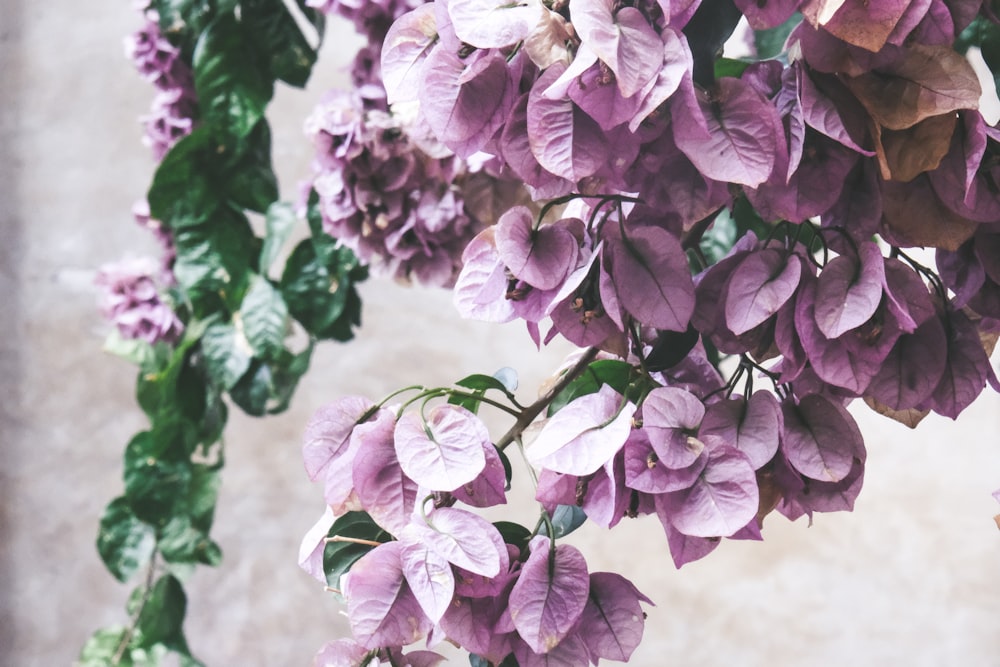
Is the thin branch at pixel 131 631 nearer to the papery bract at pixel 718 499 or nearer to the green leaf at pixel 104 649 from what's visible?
the green leaf at pixel 104 649

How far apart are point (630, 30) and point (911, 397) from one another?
5.6 inches

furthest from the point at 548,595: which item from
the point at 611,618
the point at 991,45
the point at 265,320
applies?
the point at 265,320

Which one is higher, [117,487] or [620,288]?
[620,288]

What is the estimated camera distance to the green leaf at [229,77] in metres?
0.78

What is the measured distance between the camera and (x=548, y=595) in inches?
11.1

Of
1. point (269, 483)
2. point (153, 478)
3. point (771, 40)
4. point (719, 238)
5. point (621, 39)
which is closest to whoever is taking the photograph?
point (621, 39)

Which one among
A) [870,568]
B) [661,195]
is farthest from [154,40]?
[870,568]

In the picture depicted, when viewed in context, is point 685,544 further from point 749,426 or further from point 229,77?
point 229,77

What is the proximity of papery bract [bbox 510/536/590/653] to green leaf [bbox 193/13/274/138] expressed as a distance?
0.60m

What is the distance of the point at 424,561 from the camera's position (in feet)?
0.89

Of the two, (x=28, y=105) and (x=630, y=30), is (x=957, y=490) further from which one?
(x=28, y=105)

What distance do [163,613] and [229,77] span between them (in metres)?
0.52

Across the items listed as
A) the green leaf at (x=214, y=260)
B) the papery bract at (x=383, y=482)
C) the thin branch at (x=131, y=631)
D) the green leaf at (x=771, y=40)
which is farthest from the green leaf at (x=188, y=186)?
the papery bract at (x=383, y=482)

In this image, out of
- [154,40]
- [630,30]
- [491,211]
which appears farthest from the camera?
[154,40]
